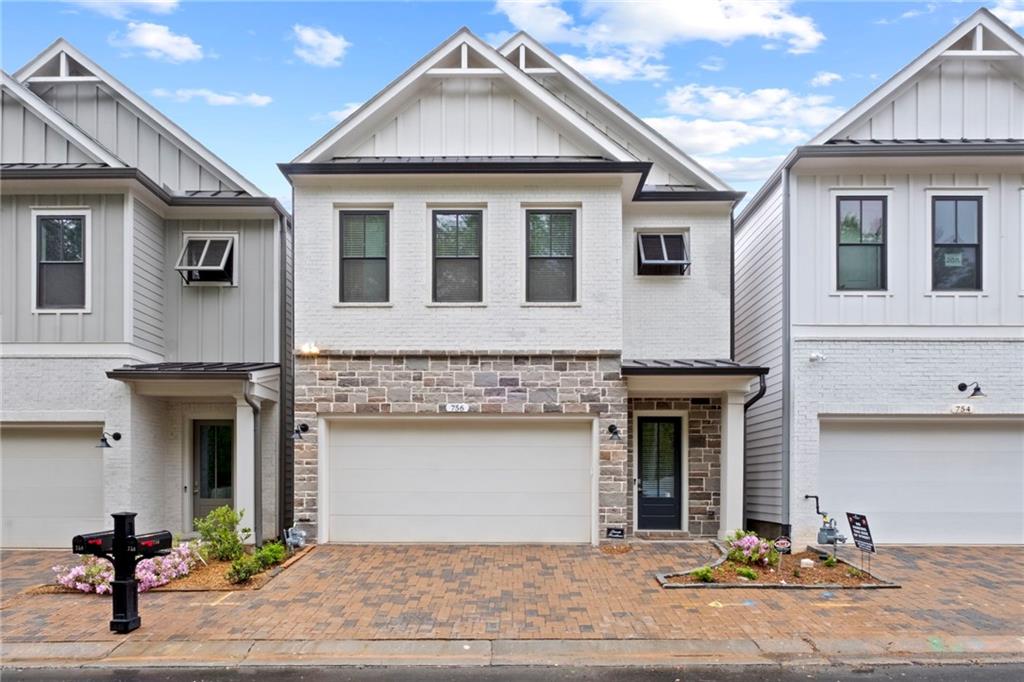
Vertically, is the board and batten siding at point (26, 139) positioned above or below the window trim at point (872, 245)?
above

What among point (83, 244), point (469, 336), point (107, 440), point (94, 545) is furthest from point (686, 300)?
point (83, 244)

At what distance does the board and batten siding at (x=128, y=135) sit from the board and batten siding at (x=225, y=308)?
90 cm

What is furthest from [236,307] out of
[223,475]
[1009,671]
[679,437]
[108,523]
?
[1009,671]

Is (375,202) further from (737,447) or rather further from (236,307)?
(737,447)

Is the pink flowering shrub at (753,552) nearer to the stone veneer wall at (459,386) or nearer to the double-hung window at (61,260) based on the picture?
the stone veneer wall at (459,386)

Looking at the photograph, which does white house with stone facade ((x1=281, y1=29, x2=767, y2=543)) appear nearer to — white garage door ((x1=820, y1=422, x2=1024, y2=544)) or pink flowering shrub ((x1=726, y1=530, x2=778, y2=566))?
white garage door ((x1=820, y1=422, x2=1024, y2=544))

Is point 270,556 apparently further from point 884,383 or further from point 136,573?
point 884,383

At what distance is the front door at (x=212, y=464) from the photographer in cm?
1286

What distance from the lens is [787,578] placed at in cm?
919

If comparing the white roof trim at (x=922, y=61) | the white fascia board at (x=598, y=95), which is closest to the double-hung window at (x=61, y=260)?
the white fascia board at (x=598, y=95)

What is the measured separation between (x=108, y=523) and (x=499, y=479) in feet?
21.1

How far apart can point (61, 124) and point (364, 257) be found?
5.52 meters

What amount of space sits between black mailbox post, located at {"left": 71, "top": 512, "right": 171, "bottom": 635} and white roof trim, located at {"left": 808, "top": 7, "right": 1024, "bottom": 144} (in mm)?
11252

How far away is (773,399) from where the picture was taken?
12344mm
